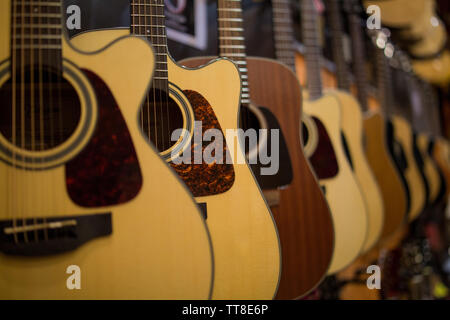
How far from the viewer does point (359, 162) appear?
1.54m

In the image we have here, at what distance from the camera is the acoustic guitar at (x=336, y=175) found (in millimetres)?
1247

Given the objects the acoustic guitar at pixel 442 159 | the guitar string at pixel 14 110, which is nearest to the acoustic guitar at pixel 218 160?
the guitar string at pixel 14 110

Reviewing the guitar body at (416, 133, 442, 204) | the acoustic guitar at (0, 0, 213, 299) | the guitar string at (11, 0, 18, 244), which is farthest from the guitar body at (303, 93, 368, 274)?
the guitar body at (416, 133, 442, 204)

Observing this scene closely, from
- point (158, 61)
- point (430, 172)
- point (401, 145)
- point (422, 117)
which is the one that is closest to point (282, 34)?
point (158, 61)

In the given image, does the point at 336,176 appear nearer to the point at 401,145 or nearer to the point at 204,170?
the point at 204,170

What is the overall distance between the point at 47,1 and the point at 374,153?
4.93 feet

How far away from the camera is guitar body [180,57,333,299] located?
3.34ft

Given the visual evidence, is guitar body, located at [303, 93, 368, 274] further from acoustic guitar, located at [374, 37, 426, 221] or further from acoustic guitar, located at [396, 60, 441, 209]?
acoustic guitar, located at [396, 60, 441, 209]

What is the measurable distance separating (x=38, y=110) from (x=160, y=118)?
0.70ft

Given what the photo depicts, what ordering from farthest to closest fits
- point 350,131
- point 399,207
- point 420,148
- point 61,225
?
1. point 420,148
2. point 399,207
3. point 350,131
4. point 61,225

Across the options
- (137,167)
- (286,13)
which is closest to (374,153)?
(286,13)

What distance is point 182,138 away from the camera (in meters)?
0.79

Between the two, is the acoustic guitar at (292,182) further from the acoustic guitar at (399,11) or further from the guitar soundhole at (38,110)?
the acoustic guitar at (399,11)
